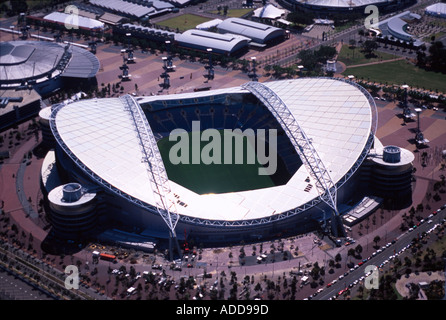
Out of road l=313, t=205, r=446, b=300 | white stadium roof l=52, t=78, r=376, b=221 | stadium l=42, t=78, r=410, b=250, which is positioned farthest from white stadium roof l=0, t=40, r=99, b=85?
road l=313, t=205, r=446, b=300

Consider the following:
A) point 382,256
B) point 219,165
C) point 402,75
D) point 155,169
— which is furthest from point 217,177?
point 402,75

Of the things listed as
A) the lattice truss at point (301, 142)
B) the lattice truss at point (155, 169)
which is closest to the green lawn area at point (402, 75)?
the lattice truss at point (301, 142)

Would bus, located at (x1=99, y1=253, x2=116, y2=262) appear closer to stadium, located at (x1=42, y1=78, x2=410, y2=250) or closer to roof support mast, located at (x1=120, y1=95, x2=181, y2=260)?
stadium, located at (x1=42, y1=78, x2=410, y2=250)

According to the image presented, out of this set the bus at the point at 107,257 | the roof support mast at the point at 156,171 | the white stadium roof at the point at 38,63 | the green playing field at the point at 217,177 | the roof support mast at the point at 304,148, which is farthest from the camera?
the white stadium roof at the point at 38,63

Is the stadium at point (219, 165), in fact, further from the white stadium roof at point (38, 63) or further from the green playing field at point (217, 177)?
the white stadium roof at point (38, 63)

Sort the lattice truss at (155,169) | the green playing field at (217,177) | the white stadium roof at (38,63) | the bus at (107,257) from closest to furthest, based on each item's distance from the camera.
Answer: the bus at (107,257), the lattice truss at (155,169), the green playing field at (217,177), the white stadium roof at (38,63)

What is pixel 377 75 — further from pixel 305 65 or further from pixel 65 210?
pixel 65 210
